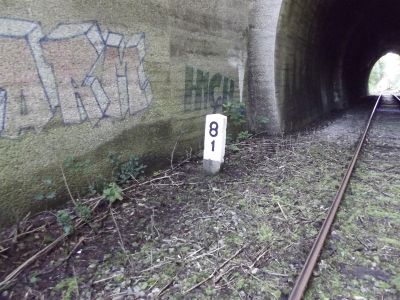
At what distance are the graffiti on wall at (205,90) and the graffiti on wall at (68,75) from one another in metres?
1.03

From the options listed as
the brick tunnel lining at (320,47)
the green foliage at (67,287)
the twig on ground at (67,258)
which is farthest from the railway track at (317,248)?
the brick tunnel lining at (320,47)

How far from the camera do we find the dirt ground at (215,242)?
9.12 ft

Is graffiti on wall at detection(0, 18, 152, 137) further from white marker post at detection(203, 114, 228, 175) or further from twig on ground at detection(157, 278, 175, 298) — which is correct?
twig on ground at detection(157, 278, 175, 298)

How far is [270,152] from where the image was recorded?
252 inches

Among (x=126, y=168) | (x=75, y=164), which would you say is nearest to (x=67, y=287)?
(x=75, y=164)

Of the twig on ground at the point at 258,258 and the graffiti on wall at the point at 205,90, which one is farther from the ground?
the graffiti on wall at the point at 205,90

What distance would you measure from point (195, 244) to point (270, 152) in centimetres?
338

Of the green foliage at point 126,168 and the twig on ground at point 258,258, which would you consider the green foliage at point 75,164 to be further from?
the twig on ground at point 258,258

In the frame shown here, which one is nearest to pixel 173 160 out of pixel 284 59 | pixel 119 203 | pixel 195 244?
pixel 119 203

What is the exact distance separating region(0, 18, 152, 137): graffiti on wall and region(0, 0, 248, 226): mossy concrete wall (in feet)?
0.03

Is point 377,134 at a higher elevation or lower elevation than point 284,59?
lower

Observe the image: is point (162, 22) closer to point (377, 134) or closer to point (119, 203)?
point (119, 203)

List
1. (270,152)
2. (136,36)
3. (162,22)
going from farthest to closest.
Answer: (270,152), (162,22), (136,36)

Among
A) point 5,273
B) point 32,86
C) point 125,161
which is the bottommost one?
point 5,273
